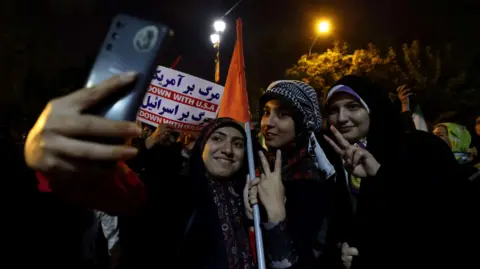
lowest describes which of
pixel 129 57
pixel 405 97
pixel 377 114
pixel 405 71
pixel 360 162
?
pixel 129 57

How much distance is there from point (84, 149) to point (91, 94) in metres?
0.12

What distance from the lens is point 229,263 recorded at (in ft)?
7.48

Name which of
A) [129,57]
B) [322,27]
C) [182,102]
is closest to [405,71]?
[322,27]

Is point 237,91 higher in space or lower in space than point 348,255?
higher

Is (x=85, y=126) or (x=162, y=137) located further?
(x=162, y=137)

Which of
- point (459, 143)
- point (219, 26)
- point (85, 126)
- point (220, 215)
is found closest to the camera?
point (85, 126)

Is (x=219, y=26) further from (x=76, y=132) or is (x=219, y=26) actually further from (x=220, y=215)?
(x=76, y=132)

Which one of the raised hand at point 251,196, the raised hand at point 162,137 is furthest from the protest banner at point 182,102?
the raised hand at point 251,196

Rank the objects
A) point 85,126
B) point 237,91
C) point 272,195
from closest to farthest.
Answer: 1. point 85,126
2. point 272,195
3. point 237,91

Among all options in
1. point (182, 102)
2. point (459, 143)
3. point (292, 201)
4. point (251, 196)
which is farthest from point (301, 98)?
point (459, 143)

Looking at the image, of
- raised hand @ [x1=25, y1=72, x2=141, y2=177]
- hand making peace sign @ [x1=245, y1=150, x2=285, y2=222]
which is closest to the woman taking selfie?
raised hand @ [x1=25, y1=72, x2=141, y2=177]

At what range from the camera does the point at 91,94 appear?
89cm

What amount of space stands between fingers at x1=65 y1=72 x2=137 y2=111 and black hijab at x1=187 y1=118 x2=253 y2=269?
155 cm

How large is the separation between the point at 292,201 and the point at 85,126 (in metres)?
1.85
